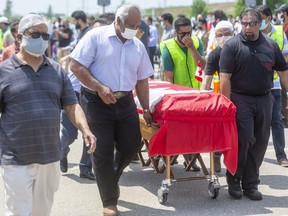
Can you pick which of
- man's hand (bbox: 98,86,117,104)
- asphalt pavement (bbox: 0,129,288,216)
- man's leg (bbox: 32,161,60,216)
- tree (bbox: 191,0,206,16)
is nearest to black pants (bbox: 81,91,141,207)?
man's hand (bbox: 98,86,117,104)

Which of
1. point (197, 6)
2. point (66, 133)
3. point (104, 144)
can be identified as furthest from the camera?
point (197, 6)

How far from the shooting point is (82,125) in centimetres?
431

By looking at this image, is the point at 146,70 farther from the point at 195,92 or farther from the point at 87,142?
the point at 87,142

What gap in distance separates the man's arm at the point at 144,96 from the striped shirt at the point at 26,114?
167 cm

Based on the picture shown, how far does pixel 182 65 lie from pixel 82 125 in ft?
9.34

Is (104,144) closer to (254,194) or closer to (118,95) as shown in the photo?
(118,95)

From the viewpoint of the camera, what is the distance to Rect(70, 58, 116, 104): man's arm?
5211 mm

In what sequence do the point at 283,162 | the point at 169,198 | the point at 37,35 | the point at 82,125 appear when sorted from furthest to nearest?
the point at 283,162
the point at 169,198
the point at 82,125
the point at 37,35

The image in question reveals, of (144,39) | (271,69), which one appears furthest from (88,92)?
(144,39)

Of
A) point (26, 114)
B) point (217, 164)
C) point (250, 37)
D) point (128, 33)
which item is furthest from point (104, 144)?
point (217, 164)

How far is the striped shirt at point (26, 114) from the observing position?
4047 mm

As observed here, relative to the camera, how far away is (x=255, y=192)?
598 cm

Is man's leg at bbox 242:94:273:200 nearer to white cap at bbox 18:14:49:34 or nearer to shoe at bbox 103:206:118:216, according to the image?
shoe at bbox 103:206:118:216

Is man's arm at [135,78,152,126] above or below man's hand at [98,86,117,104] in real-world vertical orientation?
below
